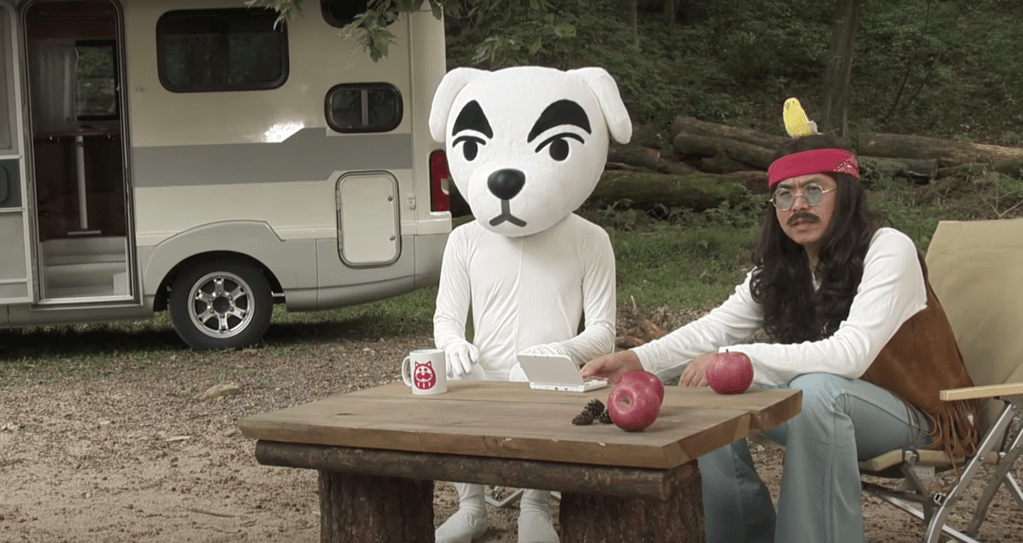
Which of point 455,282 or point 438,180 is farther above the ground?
point 438,180

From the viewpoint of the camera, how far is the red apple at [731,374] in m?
2.95

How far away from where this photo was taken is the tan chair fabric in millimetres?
3564

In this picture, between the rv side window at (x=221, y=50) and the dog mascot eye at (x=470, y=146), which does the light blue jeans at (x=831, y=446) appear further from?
the rv side window at (x=221, y=50)

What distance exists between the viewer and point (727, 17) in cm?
2048

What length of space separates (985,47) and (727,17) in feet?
13.3

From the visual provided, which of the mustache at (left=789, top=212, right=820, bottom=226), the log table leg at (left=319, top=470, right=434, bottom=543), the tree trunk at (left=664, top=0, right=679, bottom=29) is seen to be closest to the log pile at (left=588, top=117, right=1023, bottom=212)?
the tree trunk at (left=664, top=0, right=679, bottom=29)

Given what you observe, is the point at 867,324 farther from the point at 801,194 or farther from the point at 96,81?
the point at 96,81

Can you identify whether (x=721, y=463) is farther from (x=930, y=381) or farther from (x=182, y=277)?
(x=182, y=277)

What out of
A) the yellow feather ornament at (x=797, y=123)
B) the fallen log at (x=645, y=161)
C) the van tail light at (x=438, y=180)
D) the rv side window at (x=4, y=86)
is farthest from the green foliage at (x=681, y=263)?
the yellow feather ornament at (x=797, y=123)

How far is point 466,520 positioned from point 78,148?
18.6 feet

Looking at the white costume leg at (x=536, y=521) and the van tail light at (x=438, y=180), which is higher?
the van tail light at (x=438, y=180)

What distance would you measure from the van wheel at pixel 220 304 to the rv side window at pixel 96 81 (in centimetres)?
132

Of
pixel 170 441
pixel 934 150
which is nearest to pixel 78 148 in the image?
pixel 170 441

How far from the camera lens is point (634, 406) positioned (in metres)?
2.50
